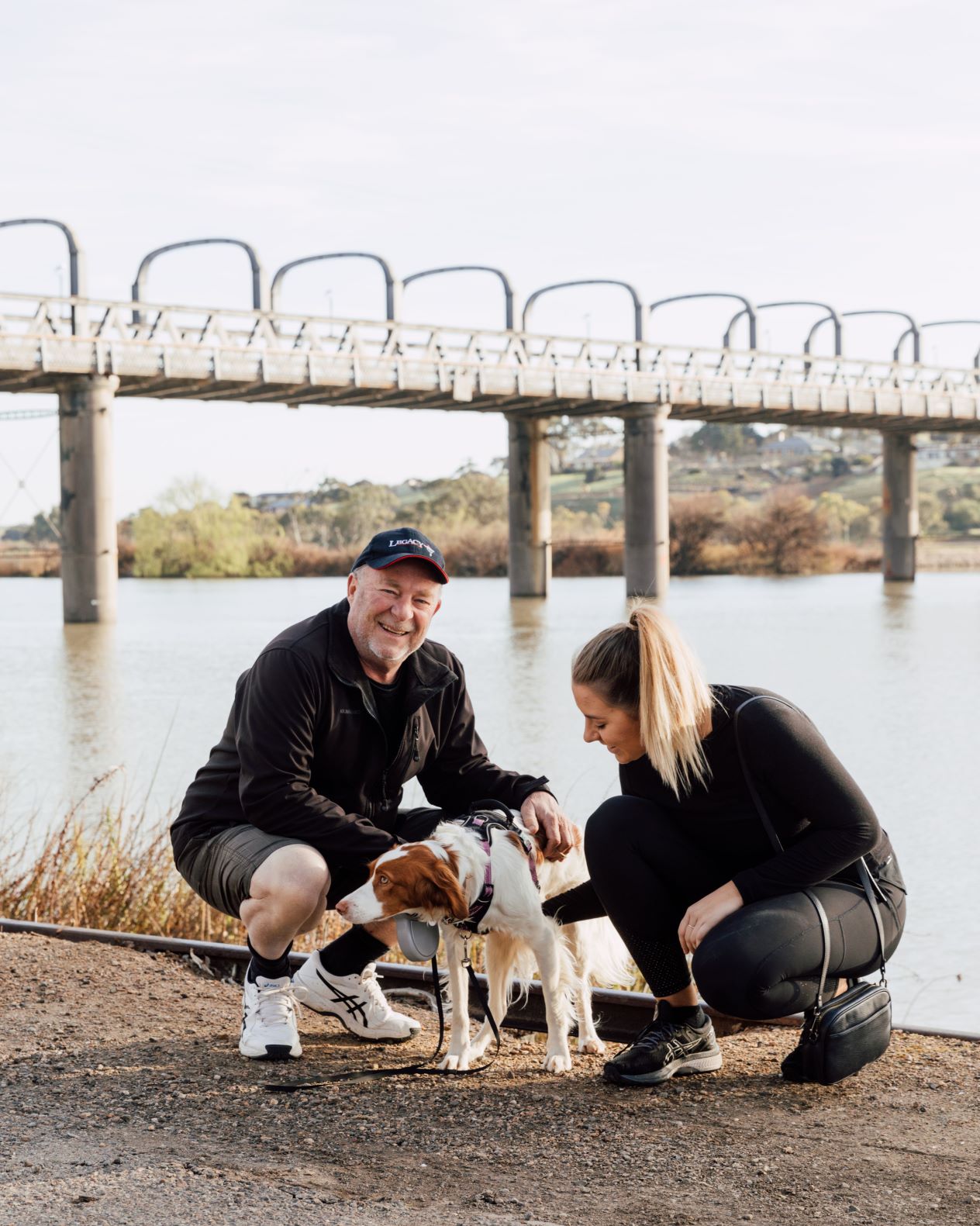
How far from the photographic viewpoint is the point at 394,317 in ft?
132

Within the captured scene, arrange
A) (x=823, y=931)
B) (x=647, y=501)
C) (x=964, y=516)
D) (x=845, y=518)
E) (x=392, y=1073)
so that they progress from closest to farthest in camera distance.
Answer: (x=823, y=931) < (x=392, y=1073) < (x=647, y=501) < (x=845, y=518) < (x=964, y=516)

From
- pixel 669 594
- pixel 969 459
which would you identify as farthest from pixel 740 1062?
pixel 969 459

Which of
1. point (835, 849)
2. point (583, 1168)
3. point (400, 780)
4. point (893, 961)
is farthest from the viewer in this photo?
point (893, 961)

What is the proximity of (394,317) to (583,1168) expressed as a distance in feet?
123

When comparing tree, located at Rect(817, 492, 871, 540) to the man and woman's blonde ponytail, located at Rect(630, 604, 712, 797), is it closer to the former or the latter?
the man

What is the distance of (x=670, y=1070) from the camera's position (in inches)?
179

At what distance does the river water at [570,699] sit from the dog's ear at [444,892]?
315 centimetres

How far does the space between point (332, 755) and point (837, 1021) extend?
1.72 m

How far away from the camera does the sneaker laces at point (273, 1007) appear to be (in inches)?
189

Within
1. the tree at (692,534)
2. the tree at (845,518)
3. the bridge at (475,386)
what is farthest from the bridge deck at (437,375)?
the tree at (845,518)

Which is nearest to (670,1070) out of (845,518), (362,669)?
(362,669)

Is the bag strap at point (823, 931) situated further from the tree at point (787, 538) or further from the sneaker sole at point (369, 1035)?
the tree at point (787, 538)

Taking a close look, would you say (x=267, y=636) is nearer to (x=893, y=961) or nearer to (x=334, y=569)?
(x=893, y=961)

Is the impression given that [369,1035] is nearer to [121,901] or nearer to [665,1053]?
[665,1053]
